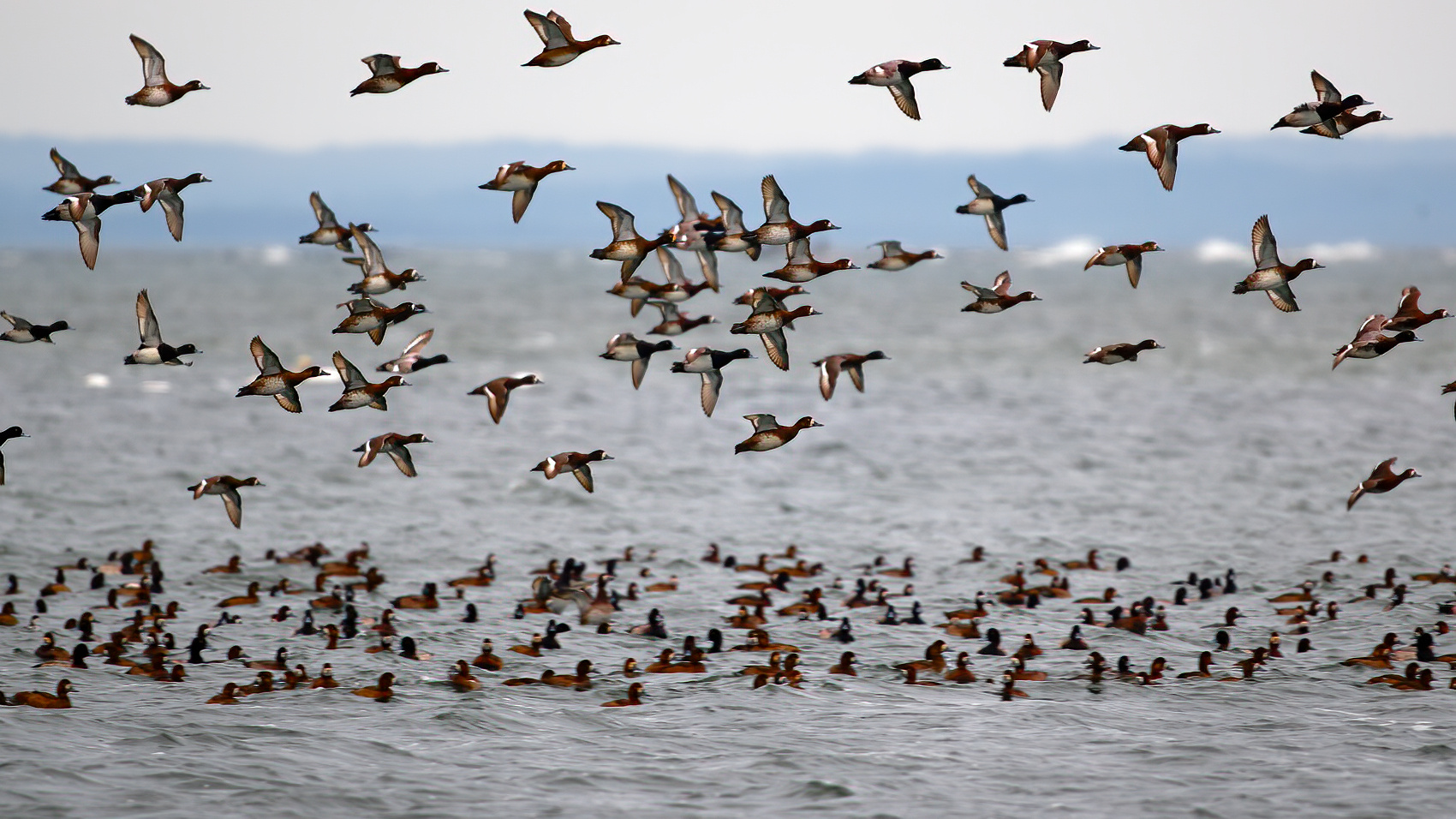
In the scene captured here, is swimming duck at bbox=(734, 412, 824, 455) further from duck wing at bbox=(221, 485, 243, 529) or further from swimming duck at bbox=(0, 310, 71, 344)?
swimming duck at bbox=(0, 310, 71, 344)

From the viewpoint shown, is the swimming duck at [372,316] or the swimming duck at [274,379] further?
the swimming duck at [372,316]

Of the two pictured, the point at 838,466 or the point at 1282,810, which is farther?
the point at 838,466

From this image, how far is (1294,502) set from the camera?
44594 millimetres

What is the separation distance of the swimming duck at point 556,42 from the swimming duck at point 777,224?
315 centimetres

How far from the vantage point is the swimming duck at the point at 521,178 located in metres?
22.2

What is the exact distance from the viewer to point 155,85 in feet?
72.8

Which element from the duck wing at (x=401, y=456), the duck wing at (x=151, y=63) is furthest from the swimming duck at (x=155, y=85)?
the duck wing at (x=401, y=456)

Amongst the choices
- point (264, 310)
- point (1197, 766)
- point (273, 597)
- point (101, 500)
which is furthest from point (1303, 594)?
point (264, 310)

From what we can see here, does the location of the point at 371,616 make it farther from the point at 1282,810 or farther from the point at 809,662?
the point at 1282,810

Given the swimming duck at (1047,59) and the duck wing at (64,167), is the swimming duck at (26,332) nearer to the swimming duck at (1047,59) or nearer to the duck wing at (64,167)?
the duck wing at (64,167)

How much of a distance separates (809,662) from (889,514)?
16.9 metres

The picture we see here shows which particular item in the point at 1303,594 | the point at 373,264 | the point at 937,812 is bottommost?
the point at 937,812

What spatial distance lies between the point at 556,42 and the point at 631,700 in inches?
406

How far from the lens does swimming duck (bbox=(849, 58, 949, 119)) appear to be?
22.2 meters
